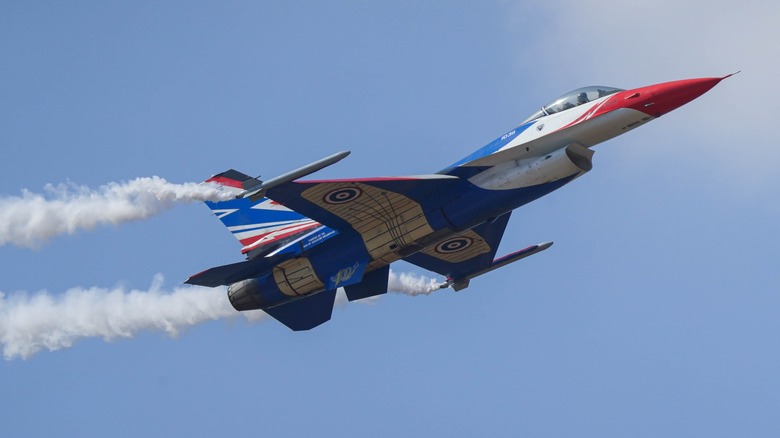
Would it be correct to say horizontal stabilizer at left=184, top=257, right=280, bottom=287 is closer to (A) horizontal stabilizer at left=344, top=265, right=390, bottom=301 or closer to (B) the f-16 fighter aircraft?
(B) the f-16 fighter aircraft

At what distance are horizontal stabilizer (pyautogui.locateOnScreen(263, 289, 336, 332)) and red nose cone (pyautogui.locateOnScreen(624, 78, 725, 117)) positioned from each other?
8.96 metres

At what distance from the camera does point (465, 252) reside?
1278 inches

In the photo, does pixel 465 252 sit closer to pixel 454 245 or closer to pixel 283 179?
pixel 454 245

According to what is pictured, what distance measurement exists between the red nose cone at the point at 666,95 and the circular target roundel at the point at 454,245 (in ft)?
22.2

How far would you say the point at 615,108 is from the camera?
27000mm

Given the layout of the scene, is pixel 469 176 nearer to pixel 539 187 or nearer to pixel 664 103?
pixel 539 187

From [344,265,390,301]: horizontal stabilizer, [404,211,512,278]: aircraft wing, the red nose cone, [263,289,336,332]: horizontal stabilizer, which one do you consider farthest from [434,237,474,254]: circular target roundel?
the red nose cone

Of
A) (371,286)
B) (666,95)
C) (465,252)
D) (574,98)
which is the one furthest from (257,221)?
(666,95)

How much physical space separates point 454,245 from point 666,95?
7767mm

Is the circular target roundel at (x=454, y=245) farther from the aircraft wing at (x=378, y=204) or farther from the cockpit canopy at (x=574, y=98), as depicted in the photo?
the cockpit canopy at (x=574, y=98)

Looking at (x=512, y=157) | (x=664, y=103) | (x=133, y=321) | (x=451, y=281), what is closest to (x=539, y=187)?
(x=512, y=157)

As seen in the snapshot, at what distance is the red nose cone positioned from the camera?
26438 mm

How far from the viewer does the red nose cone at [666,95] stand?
26438mm

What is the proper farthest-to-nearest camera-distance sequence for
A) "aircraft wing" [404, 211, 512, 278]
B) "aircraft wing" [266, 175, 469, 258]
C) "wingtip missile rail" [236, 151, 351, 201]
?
"aircraft wing" [404, 211, 512, 278], "aircraft wing" [266, 175, 469, 258], "wingtip missile rail" [236, 151, 351, 201]
